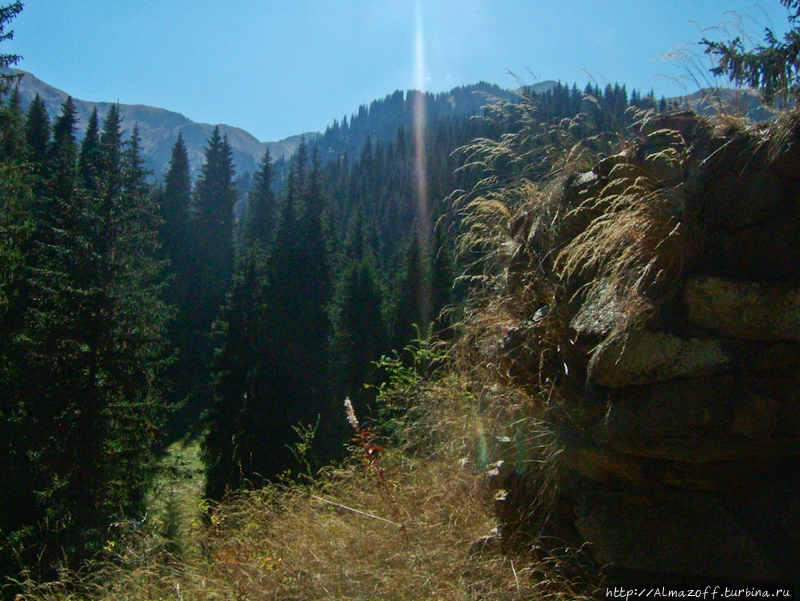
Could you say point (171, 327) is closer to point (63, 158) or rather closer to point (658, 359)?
point (63, 158)

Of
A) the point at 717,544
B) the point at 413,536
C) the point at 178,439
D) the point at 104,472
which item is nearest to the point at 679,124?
the point at 717,544

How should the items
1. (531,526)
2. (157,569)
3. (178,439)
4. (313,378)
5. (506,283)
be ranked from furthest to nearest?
A: (178,439) → (313,378) → (506,283) → (157,569) → (531,526)

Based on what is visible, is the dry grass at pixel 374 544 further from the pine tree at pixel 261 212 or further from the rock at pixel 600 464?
the pine tree at pixel 261 212

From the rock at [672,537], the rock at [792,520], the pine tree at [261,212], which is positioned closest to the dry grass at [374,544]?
the rock at [672,537]

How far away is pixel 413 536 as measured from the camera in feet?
11.2

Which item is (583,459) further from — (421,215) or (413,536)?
(421,215)

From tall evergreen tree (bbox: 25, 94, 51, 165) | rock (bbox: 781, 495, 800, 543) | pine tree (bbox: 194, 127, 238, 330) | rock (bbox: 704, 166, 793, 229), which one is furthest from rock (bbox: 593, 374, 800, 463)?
pine tree (bbox: 194, 127, 238, 330)

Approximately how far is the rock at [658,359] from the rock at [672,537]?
63cm

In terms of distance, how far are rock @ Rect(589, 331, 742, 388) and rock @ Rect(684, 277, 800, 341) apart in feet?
0.35

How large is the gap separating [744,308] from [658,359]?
46cm

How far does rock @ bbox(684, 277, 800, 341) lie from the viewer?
2570 mm

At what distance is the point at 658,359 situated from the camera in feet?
9.03

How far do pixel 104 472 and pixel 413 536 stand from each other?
11188 mm

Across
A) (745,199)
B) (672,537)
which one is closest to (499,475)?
(672,537)
